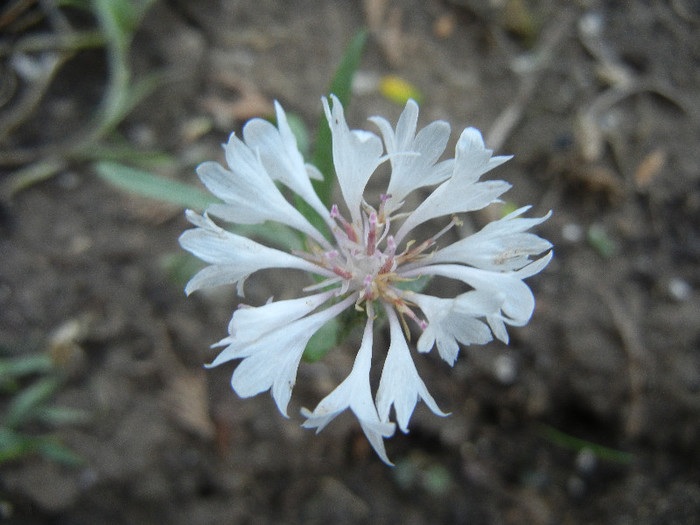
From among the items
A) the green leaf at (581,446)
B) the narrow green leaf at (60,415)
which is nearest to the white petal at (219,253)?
Result: the narrow green leaf at (60,415)

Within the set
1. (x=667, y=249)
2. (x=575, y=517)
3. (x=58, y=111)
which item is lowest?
(x=575, y=517)

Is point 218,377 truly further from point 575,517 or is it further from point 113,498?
point 575,517

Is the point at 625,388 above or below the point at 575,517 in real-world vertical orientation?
above

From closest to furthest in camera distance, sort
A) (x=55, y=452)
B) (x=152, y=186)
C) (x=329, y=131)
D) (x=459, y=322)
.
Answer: (x=459, y=322) < (x=329, y=131) < (x=152, y=186) < (x=55, y=452)

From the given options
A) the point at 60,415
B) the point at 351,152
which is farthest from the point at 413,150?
the point at 60,415

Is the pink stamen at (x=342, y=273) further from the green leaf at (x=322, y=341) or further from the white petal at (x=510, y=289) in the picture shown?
the white petal at (x=510, y=289)

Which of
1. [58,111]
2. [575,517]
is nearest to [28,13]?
[58,111]

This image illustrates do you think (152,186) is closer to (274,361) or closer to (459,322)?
(274,361)
